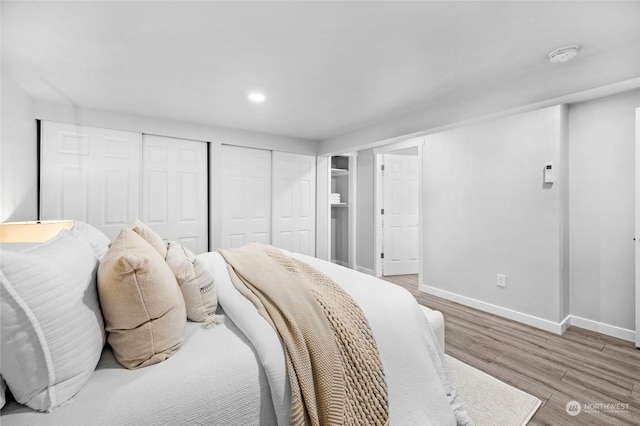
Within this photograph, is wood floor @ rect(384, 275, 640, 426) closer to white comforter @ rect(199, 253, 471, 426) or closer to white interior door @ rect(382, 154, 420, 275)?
white comforter @ rect(199, 253, 471, 426)

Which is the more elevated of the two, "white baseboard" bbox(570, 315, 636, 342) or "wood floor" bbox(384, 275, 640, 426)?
"white baseboard" bbox(570, 315, 636, 342)

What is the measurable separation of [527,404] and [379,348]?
1237mm

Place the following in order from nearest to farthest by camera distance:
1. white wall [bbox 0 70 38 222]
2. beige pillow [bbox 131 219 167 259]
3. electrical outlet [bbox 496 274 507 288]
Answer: beige pillow [bbox 131 219 167 259]
white wall [bbox 0 70 38 222]
electrical outlet [bbox 496 274 507 288]

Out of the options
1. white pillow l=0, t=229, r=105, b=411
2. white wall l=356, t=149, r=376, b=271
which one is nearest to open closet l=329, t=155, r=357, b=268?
white wall l=356, t=149, r=376, b=271

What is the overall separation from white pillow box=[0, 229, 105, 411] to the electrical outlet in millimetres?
3675

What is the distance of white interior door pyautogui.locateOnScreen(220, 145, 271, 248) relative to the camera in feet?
13.4

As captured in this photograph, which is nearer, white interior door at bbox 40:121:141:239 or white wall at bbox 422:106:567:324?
white wall at bbox 422:106:567:324

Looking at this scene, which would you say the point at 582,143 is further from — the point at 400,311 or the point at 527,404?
the point at 400,311

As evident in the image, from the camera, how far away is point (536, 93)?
236cm

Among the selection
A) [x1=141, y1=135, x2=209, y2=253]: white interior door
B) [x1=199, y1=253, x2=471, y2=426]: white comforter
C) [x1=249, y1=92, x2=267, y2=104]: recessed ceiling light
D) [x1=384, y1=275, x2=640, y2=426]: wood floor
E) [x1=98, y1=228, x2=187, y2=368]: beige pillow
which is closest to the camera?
[x1=98, y1=228, x2=187, y2=368]: beige pillow

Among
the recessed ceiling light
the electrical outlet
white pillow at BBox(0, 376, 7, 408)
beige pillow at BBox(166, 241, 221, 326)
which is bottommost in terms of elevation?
the electrical outlet

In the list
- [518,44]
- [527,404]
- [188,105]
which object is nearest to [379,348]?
[527,404]

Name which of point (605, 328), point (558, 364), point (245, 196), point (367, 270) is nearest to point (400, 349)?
point (558, 364)

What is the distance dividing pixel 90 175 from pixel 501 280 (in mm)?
4825
